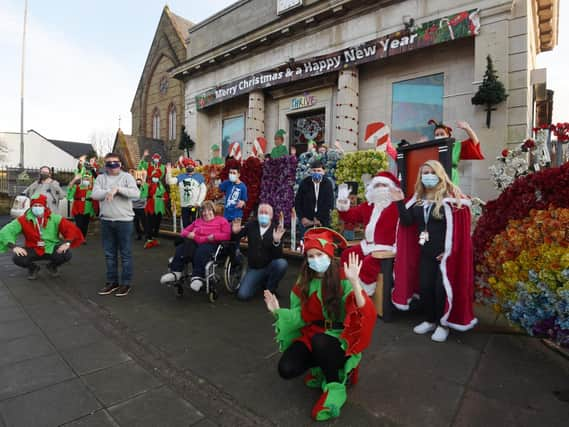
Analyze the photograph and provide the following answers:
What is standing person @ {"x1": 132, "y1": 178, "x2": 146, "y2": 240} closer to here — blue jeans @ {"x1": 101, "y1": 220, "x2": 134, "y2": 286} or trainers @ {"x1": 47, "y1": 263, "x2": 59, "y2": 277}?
trainers @ {"x1": 47, "y1": 263, "x2": 59, "y2": 277}

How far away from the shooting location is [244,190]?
683 cm

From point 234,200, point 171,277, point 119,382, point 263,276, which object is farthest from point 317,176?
point 119,382

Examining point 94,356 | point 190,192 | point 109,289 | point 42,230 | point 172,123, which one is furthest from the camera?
point 172,123

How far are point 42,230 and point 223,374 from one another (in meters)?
4.78

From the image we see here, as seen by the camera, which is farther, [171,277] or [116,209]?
[116,209]

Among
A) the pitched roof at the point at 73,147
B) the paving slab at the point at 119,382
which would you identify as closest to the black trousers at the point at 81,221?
the paving slab at the point at 119,382

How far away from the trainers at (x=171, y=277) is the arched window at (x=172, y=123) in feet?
59.5

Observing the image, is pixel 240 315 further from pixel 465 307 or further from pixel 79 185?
pixel 79 185

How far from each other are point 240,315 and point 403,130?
809 cm

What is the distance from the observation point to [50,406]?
7.59ft

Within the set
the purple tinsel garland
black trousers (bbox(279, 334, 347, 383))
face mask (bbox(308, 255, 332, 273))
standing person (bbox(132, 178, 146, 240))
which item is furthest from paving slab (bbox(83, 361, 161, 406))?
standing person (bbox(132, 178, 146, 240))

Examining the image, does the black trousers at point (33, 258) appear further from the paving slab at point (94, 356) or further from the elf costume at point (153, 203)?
the paving slab at point (94, 356)

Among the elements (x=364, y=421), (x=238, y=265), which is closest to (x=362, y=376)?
(x=364, y=421)

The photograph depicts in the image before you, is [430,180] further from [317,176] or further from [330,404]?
[317,176]
